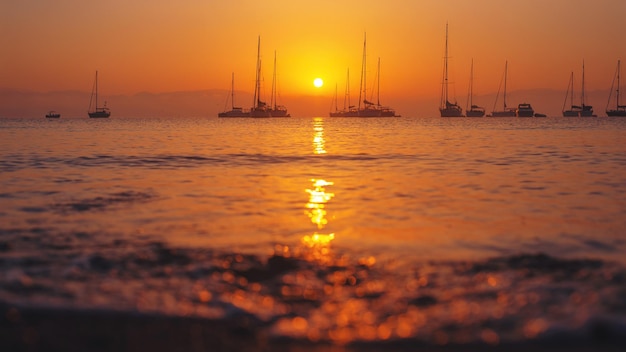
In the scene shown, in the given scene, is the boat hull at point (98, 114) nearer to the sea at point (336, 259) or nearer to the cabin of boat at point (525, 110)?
the cabin of boat at point (525, 110)

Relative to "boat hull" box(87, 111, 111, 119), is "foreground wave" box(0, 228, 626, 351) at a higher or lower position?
lower

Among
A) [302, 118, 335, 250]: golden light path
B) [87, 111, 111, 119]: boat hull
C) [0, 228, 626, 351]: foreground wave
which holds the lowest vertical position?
[0, 228, 626, 351]: foreground wave

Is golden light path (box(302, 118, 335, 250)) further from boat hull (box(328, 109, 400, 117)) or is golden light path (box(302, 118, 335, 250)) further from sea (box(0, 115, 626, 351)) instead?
boat hull (box(328, 109, 400, 117))

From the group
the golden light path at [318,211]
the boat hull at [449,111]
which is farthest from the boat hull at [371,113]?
the golden light path at [318,211]

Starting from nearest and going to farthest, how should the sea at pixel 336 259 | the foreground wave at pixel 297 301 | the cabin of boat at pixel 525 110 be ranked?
the foreground wave at pixel 297 301 < the sea at pixel 336 259 < the cabin of boat at pixel 525 110

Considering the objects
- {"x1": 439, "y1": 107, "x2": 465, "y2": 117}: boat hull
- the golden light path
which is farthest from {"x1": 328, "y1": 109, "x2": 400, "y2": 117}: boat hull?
the golden light path

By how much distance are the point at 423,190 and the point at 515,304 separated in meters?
8.20

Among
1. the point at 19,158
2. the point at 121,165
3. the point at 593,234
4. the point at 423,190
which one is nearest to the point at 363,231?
the point at 593,234

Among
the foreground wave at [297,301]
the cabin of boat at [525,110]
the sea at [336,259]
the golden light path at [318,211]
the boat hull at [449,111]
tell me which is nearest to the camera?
the foreground wave at [297,301]

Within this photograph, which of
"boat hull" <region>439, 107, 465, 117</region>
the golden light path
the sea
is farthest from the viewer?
"boat hull" <region>439, 107, 465, 117</region>

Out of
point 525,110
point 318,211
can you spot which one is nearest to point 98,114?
point 525,110

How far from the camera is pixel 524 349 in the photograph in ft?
12.9

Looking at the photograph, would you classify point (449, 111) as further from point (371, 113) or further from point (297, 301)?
point (297, 301)

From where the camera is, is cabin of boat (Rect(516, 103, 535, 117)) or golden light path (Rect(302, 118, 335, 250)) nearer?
golden light path (Rect(302, 118, 335, 250))
